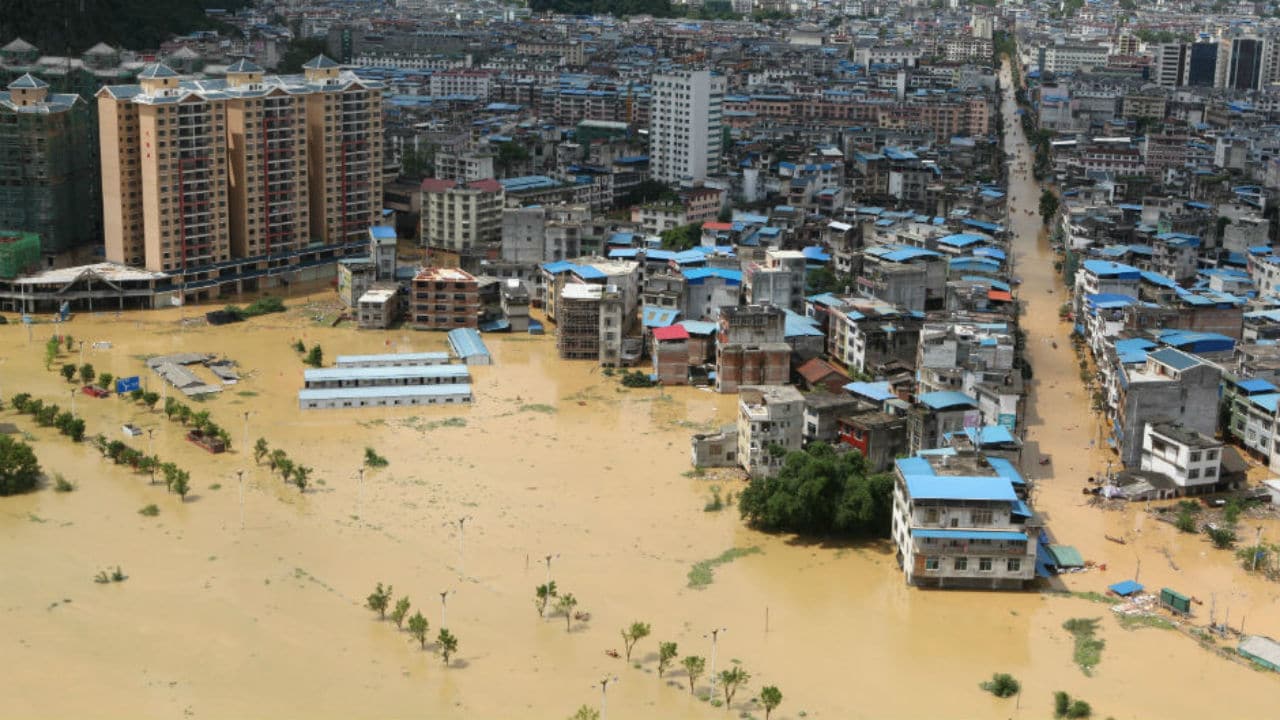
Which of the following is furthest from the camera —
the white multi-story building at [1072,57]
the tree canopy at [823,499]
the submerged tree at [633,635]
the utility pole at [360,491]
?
the white multi-story building at [1072,57]

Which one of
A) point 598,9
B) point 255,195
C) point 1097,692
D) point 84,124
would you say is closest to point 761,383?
point 1097,692

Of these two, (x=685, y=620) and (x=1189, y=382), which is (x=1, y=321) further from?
(x=1189, y=382)

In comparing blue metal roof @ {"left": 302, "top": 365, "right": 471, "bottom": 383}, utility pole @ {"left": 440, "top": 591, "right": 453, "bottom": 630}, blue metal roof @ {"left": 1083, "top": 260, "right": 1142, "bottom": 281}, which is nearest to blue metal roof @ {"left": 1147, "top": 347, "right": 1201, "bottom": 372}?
blue metal roof @ {"left": 1083, "top": 260, "right": 1142, "bottom": 281}

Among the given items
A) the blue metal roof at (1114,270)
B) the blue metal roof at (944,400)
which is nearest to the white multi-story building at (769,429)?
the blue metal roof at (944,400)

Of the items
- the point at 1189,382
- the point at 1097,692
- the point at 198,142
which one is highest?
the point at 198,142

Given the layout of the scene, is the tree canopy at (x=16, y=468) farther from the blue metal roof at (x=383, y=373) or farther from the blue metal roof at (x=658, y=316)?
the blue metal roof at (x=658, y=316)

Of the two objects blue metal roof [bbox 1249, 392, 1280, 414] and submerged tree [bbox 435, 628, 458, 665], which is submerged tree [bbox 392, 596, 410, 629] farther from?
blue metal roof [bbox 1249, 392, 1280, 414]

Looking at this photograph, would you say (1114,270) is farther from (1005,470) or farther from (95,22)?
(95,22)
